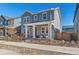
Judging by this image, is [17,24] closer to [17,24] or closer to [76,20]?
[17,24]

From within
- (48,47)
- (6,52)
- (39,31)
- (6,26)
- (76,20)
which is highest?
(76,20)

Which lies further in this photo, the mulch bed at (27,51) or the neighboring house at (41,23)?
the neighboring house at (41,23)

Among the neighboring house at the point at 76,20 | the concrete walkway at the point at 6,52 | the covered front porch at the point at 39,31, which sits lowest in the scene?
the concrete walkway at the point at 6,52

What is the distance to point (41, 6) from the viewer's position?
7574mm

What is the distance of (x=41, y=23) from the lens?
779cm

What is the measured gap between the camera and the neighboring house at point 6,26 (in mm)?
7793

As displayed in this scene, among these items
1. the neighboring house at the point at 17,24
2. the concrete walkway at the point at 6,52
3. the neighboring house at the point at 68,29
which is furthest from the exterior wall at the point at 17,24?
the neighboring house at the point at 68,29

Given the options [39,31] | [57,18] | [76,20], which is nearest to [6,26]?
[39,31]

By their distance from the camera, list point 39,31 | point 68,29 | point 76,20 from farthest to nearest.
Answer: point 39,31, point 68,29, point 76,20

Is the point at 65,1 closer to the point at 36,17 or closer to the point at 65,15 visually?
the point at 65,15

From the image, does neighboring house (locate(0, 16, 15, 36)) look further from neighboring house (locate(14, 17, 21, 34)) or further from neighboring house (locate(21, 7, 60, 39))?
neighboring house (locate(21, 7, 60, 39))

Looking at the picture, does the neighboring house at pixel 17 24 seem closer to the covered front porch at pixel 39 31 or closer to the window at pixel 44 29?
the covered front porch at pixel 39 31

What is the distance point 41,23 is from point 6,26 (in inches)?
34.2

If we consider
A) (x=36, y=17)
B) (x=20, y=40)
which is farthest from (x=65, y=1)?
(x=20, y=40)
